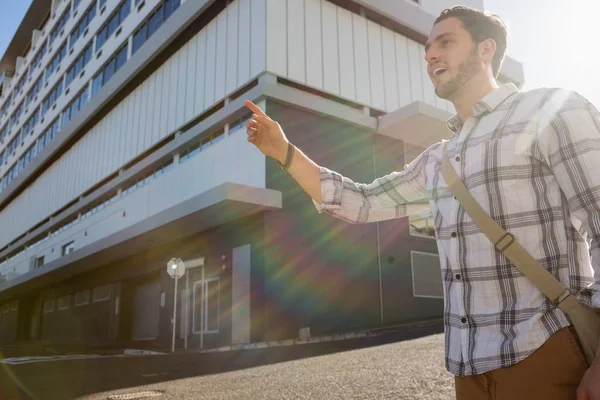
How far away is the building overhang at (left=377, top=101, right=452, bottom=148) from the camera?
55.8 feet

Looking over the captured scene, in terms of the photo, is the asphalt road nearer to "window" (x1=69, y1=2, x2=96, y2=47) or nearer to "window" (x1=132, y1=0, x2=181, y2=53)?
"window" (x1=132, y1=0, x2=181, y2=53)

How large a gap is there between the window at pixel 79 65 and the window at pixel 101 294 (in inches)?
622

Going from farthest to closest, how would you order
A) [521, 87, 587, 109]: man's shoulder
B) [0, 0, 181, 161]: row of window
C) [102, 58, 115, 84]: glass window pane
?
[102, 58, 115, 84]: glass window pane, [0, 0, 181, 161]: row of window, [521, 87, 587, 109]: man's shoulder

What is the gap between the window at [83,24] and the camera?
107 ft

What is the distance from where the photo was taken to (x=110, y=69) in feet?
93.2

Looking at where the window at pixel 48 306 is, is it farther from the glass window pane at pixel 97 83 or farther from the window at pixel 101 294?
the glass window pane at pixel 97 83

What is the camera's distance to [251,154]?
16.0 metres

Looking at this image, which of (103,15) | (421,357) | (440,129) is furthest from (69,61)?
(421,357)

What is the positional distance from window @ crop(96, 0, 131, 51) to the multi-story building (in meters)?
0.28

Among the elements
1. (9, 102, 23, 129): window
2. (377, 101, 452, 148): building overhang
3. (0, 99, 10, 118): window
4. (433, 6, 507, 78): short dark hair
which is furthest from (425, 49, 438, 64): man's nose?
(0, 99, 10, 118): window

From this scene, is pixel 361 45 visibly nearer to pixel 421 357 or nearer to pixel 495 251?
pixel 421 357

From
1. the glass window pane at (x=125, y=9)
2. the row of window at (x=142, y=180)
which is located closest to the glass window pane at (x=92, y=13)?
the glass window pane at (x=125, y=9)

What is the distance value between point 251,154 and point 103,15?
67.0ft

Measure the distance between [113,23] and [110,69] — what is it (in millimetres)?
2788
